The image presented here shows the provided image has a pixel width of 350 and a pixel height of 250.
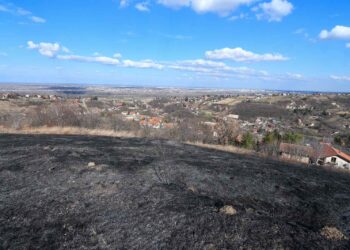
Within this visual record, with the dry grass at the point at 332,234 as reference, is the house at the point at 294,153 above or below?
below

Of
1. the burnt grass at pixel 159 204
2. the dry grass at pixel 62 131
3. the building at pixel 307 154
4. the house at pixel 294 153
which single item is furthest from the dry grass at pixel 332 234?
the dry grass at pixel 62 131

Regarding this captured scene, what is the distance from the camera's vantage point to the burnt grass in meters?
3.99

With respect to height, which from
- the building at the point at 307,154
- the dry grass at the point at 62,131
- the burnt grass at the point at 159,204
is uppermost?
the burnt grass at the point at 159,204

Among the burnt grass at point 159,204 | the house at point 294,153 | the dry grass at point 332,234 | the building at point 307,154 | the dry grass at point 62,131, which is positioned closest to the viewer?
the burnt grass at point 159,204

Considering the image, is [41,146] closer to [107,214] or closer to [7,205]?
[7,205]

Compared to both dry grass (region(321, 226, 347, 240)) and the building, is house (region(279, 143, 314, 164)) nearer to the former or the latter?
the building

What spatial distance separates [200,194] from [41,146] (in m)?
6.43

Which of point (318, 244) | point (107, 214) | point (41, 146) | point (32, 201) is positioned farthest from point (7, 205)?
point (41, 146)

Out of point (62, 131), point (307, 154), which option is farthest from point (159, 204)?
point (307, 154)

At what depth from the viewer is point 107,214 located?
4684 millimetres

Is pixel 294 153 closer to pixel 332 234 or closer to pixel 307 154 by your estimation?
pixel 307 154

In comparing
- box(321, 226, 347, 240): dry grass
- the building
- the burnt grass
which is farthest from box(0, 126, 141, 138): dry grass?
box(321, 226, 347, 240): dry grass

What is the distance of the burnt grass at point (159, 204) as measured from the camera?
3.99 metres

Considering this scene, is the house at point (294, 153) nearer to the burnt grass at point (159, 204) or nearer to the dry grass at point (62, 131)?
the burnt grass at point (159, 204)
